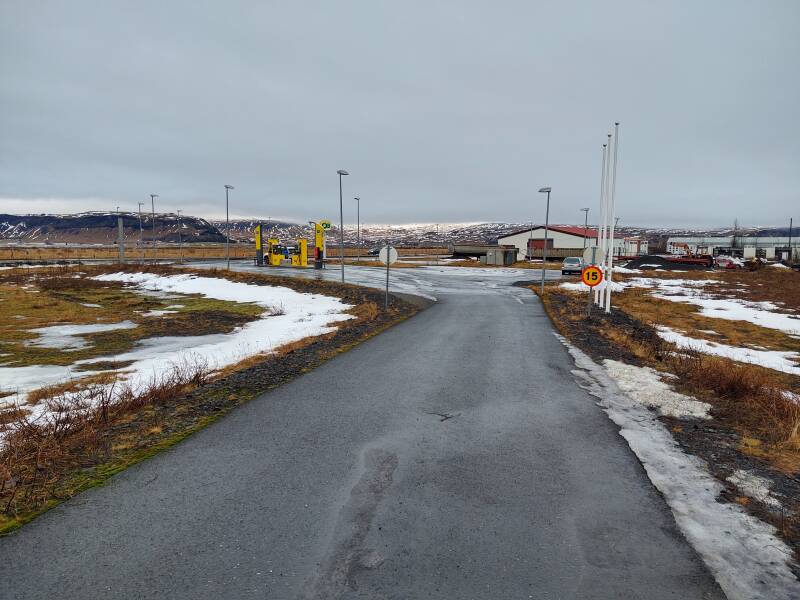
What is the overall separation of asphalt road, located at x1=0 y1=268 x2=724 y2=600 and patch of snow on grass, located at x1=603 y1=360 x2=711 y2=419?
4.22 ft

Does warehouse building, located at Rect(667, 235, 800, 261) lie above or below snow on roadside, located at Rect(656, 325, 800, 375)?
above

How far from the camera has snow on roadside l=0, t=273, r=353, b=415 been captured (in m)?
10.7

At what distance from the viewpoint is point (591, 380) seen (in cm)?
938

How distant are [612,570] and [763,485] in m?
2.68

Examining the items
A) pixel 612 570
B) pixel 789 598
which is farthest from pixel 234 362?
pixel 789 598

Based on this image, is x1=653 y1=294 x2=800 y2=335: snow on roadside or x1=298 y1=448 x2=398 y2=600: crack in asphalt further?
x1=653 y1=294 x2=800 y2=335: snow on roadside

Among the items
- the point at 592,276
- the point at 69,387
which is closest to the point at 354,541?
the point at 69,387

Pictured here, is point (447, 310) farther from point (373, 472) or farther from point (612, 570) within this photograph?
point (612, 570)

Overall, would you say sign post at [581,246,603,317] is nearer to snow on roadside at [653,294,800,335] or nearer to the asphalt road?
the asphalt road

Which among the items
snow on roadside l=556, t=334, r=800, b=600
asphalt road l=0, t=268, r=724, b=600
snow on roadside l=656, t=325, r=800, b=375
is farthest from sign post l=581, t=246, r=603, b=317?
snow on roadside l=556, t=334, r=800, b=600

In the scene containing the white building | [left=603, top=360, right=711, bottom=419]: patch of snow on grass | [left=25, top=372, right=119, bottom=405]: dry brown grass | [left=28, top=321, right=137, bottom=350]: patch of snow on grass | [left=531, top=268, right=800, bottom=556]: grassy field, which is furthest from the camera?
the white building

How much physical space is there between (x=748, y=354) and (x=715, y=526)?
14283 mm

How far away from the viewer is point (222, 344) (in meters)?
14.7

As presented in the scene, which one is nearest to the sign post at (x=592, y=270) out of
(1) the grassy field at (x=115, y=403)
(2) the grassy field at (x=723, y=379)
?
(2) the grassy field at (x=723, y=379)
